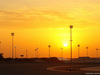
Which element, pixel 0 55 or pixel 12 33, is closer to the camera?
pixel 12 33

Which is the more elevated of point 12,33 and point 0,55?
point 12,33

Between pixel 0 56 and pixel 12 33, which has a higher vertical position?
pixel 12 33

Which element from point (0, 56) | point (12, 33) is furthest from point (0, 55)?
point (12, 33)

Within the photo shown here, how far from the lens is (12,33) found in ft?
349

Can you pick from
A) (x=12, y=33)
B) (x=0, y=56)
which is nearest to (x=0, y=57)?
(x=0, y=56)

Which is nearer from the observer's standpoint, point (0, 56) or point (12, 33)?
point (12, 33)

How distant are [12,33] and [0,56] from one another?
47.2m

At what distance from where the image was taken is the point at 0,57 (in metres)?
149

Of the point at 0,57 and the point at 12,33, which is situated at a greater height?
the point at 12,33

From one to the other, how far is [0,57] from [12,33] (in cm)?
4685

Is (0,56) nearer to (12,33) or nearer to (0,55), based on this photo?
(0,55)

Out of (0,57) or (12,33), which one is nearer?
(12,33)

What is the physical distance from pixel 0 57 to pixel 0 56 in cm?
77

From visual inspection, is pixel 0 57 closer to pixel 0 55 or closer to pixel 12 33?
pixel 0 55
